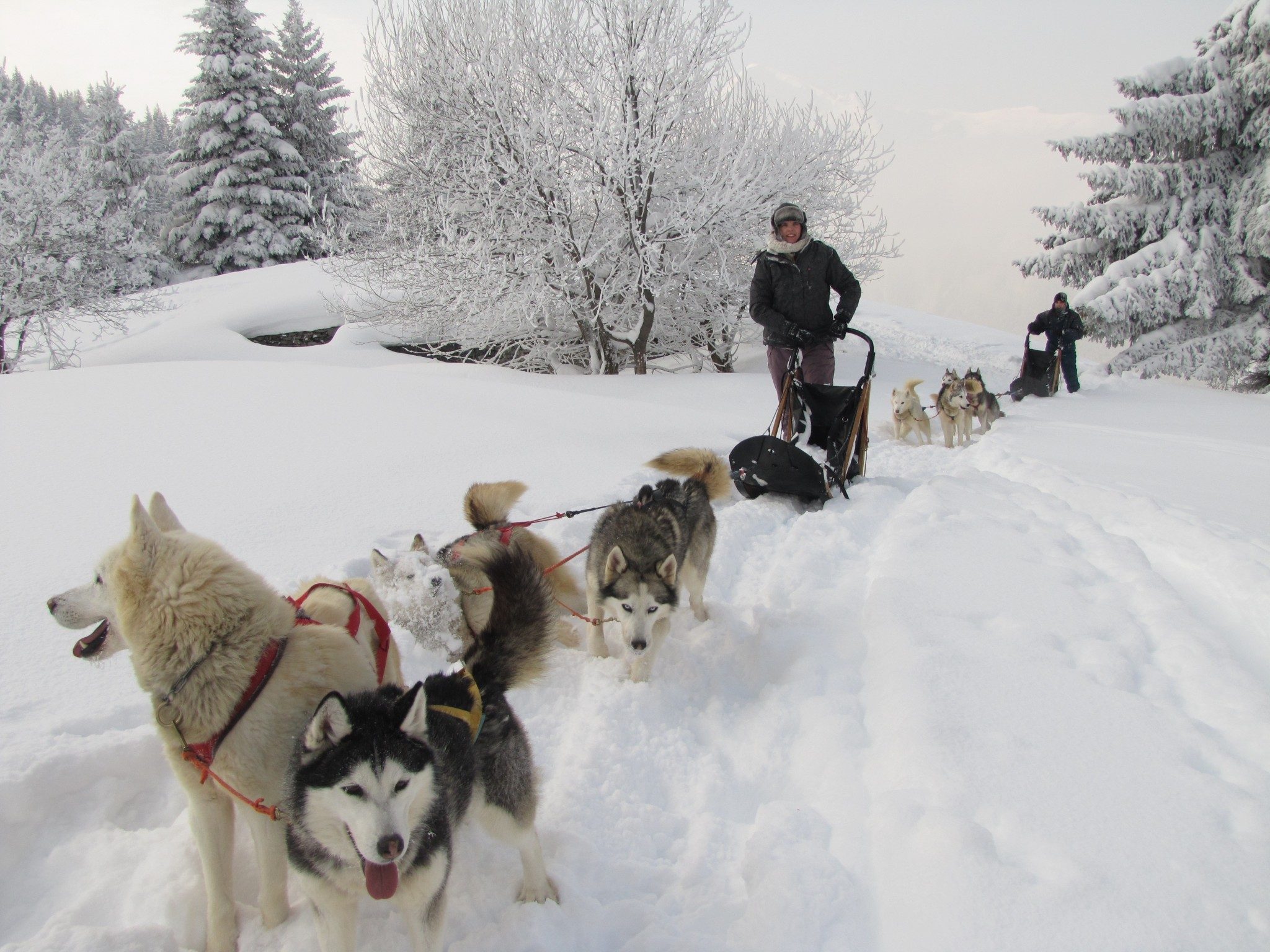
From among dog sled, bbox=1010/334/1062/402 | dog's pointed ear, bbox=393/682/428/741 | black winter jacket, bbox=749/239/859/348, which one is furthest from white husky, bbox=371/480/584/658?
dog sled, bbox=1010/334/1062/402

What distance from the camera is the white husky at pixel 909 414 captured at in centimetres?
810

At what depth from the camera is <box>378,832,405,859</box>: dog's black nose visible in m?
1.41

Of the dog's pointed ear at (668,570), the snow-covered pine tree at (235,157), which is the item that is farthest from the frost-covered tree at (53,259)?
the dog's pointed ear at (668,570)

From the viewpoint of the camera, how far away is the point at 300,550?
3486 mm

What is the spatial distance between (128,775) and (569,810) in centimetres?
149

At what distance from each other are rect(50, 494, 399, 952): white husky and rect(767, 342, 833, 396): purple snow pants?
15.7 feet

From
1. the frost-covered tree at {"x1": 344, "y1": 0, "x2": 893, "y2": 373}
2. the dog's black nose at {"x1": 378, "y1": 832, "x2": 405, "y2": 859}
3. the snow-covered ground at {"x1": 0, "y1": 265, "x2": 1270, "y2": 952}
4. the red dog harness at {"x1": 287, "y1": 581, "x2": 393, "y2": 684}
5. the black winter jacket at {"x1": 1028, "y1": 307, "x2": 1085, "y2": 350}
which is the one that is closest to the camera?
the dog's black nose at {"x1": 378, "y1": 832, "x2": 405, "y2": 859}

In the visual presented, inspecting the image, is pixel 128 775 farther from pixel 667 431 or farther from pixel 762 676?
pixel 667 431

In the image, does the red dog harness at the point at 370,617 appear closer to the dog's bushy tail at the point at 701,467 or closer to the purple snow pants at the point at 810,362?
the dog's bushy tail at the point at 701,467

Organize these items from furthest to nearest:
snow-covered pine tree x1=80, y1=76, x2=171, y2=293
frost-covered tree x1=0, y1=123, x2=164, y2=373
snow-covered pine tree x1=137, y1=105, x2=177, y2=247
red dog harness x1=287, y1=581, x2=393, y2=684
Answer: snow-covered pine tree x1=137, y1=105, x2=177, y2=247 < snow-covered pine tree x1=80, y1=76, x2=171, y2=293 < frost-covered tree x1=0, y1=123, x2=164, y2=373 < red dog harness x1=287, y1=581, x2=393, y2=684

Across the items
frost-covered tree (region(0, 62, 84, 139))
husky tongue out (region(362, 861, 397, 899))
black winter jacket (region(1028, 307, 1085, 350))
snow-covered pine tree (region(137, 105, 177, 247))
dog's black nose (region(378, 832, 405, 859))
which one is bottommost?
husky tongue out (region(362, 861, 397, 899))

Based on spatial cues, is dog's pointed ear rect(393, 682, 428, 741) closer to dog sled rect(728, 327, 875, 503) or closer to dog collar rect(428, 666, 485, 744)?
dog collar rect(428, 666, 485, 744)

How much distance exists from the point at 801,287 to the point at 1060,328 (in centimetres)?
945

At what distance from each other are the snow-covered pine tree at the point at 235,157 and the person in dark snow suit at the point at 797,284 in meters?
20.1
